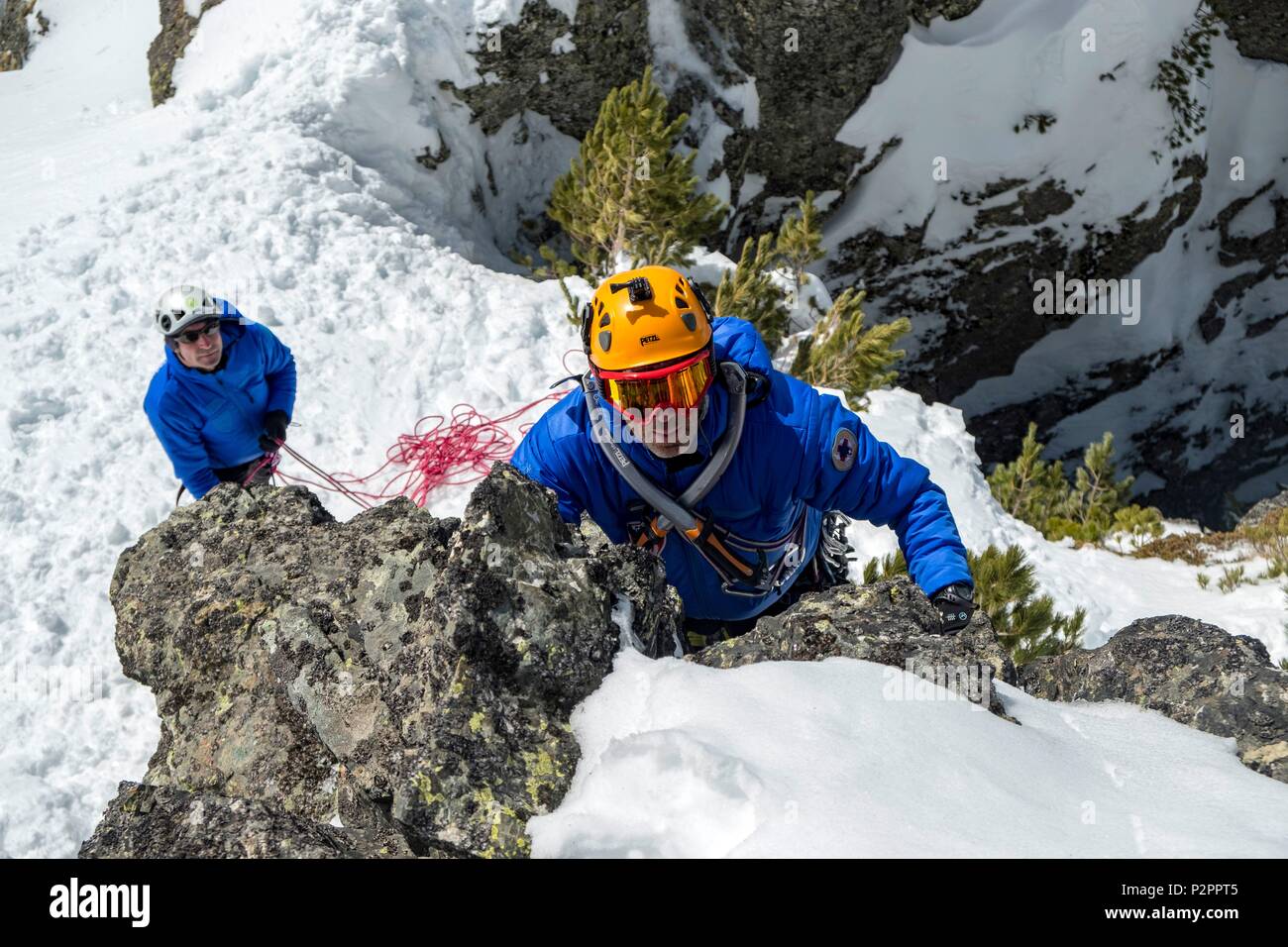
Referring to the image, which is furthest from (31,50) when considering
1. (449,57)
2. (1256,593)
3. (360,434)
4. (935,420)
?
(1256,593)

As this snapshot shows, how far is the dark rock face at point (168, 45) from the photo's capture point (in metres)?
11.7

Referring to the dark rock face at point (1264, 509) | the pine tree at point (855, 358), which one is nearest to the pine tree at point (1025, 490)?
the pine tree at point (855, 358)

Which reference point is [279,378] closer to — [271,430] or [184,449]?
[271,430]

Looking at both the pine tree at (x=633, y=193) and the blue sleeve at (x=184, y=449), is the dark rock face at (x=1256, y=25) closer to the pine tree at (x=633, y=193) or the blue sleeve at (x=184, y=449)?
the pine tree at (x=633, y=193)

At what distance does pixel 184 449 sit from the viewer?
599 cm

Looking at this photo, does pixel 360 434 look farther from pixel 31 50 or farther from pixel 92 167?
pixel 31 50

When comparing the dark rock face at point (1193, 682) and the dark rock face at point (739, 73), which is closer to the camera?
the dark rock face at point (1193, 682)

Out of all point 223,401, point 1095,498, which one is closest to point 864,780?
point 223,401

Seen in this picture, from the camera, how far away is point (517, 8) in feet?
37.4

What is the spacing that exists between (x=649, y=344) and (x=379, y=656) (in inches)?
66.1

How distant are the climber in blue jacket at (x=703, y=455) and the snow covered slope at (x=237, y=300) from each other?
3469 millimetres
